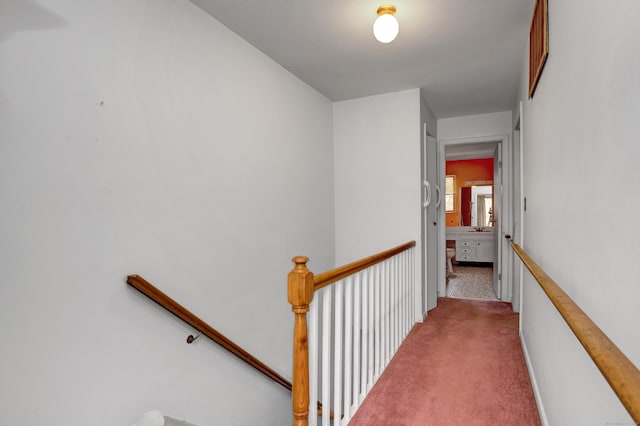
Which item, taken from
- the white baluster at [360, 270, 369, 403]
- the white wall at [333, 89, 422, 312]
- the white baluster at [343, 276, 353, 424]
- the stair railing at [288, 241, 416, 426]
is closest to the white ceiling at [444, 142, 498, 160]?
the white wall at [333, 89, 422, 312]

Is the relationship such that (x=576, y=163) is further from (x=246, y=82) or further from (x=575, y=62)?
(x=246, y=82)

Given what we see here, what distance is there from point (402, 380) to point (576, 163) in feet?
5.88

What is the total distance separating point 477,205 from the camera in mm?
7926

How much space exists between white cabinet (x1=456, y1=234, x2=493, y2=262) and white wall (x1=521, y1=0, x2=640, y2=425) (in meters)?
5.87

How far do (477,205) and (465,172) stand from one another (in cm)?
81

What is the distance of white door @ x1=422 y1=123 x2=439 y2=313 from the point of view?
3.86 metres

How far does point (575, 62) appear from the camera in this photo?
1179mm

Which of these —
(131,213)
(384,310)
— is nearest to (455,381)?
(384,310)

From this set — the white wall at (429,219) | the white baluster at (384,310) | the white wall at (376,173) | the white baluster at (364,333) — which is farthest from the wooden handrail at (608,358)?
the white wall at (429,219)

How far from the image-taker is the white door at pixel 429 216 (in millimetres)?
3863

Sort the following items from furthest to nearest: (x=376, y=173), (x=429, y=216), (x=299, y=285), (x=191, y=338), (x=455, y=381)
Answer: (x=429, y=216) → (x=376, y=173) → (x=455, y=381) → (x=191, y=338) → (x=299, y=285)

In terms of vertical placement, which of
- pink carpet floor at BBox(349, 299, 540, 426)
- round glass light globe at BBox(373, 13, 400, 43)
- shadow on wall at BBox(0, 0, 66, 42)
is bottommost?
pink carpet floor at BBox(349, 299, 540, 426)

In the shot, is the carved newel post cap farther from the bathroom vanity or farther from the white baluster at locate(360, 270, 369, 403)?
the bathroom vanity

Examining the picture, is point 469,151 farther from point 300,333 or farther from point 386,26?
point 300,333
